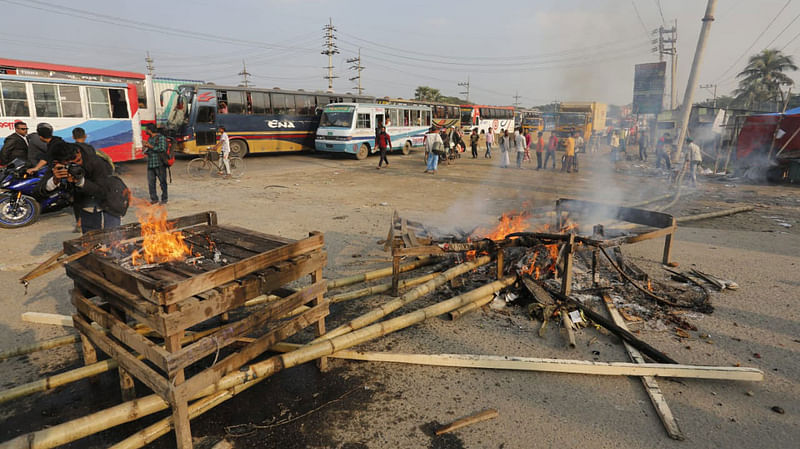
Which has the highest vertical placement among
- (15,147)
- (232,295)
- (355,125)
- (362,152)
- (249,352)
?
(355,125)

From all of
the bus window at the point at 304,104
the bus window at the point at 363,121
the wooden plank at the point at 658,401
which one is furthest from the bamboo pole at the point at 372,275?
the bus window at the point at 304,104

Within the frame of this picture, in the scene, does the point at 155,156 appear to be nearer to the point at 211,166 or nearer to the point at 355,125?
the point at 211,166

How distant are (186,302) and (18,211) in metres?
8.11

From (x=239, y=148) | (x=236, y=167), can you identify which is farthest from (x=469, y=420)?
(x=239, y=148)

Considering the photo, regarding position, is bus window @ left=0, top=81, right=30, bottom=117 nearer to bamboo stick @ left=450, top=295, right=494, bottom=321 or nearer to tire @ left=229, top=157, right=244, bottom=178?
tire @ left=229, top=157, right=244, bottom=178

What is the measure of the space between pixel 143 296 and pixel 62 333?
249 cm

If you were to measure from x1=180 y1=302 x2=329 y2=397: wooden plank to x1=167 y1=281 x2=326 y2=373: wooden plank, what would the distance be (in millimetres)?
114

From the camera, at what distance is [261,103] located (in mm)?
20516

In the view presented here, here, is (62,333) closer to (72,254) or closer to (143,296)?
(72,254)

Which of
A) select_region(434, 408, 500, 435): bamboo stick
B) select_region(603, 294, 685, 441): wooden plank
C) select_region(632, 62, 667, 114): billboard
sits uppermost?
select_region(632, 62, 667, 114): billboard

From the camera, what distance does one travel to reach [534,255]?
524cm

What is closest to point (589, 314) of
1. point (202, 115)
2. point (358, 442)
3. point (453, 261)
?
point (453, 261)

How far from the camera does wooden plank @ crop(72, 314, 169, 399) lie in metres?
2.49

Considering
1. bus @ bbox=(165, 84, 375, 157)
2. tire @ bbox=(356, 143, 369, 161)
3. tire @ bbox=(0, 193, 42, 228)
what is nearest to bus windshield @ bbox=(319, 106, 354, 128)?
tire @ bbox=(356, 143, 369, 161)
